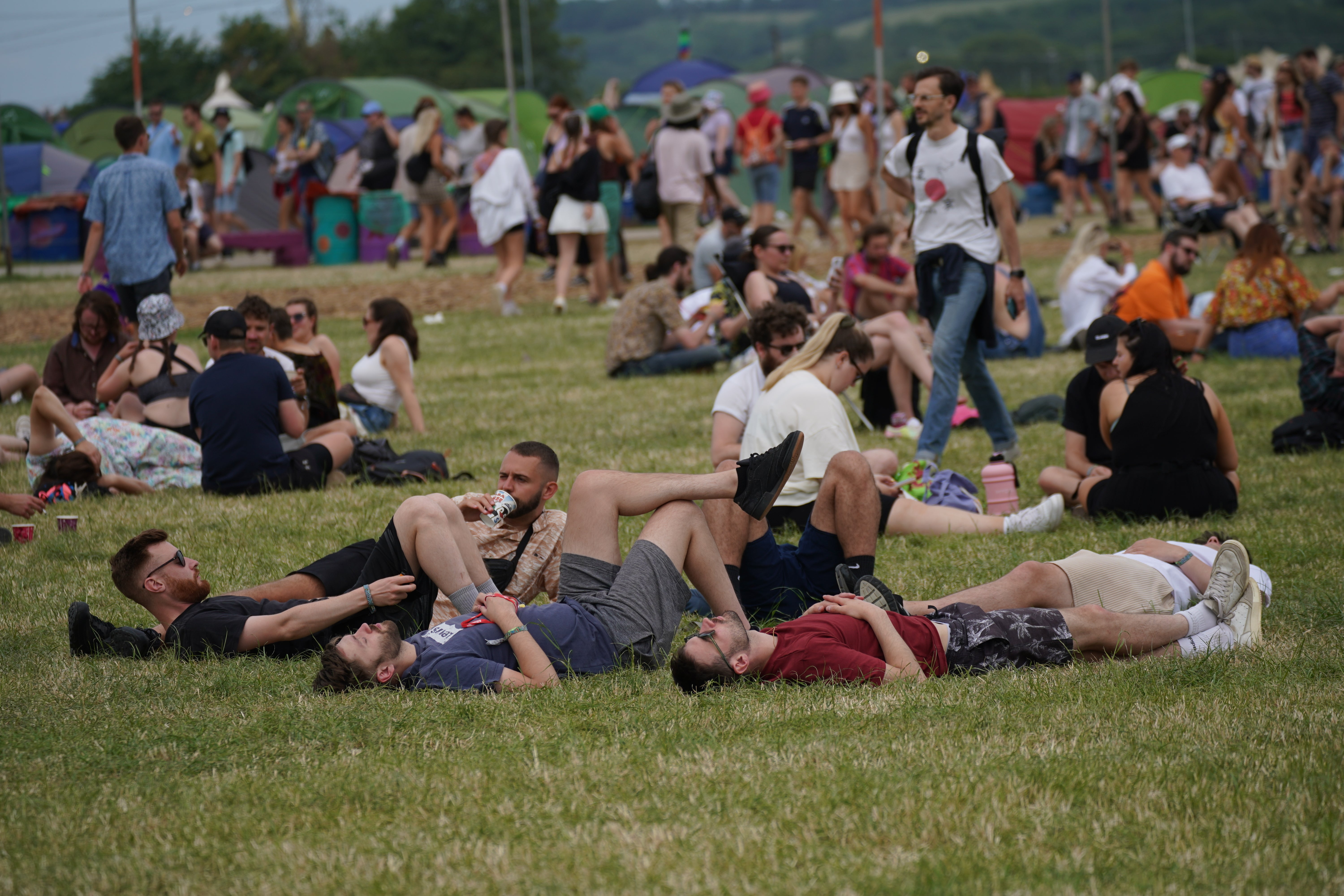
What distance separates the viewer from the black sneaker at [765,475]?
4887mm

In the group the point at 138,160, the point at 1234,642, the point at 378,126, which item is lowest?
the point at 1234,642

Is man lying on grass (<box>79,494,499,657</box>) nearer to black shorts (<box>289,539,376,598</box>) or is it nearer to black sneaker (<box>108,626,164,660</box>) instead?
black sneaker (<box>108,626,164,660</box>)

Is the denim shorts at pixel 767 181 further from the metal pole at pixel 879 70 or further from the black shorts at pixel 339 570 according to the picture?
the black shorts at pixel 339 570

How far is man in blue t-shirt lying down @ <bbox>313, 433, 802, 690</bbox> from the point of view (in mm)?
4621

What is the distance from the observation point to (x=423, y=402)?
11.2 meters

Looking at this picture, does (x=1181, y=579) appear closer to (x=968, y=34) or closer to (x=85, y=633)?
(x=85, y=633)

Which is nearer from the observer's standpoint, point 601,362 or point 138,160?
point 138,160

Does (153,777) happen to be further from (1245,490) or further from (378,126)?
(378,126)

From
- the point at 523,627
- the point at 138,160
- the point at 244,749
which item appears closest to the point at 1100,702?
the point at 523,627

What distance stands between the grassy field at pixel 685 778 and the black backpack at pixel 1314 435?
2.31m

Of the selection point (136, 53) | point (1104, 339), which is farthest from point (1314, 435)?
point (136, 53)

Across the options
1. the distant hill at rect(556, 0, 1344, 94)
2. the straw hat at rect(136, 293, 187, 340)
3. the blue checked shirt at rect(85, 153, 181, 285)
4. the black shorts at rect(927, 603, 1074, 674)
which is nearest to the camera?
the black shorts at rect(927, 603, 1074, 674)

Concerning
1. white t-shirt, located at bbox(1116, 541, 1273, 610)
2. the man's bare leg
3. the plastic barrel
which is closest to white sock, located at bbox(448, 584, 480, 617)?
the man's bare leg

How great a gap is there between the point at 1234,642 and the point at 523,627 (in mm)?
2547
